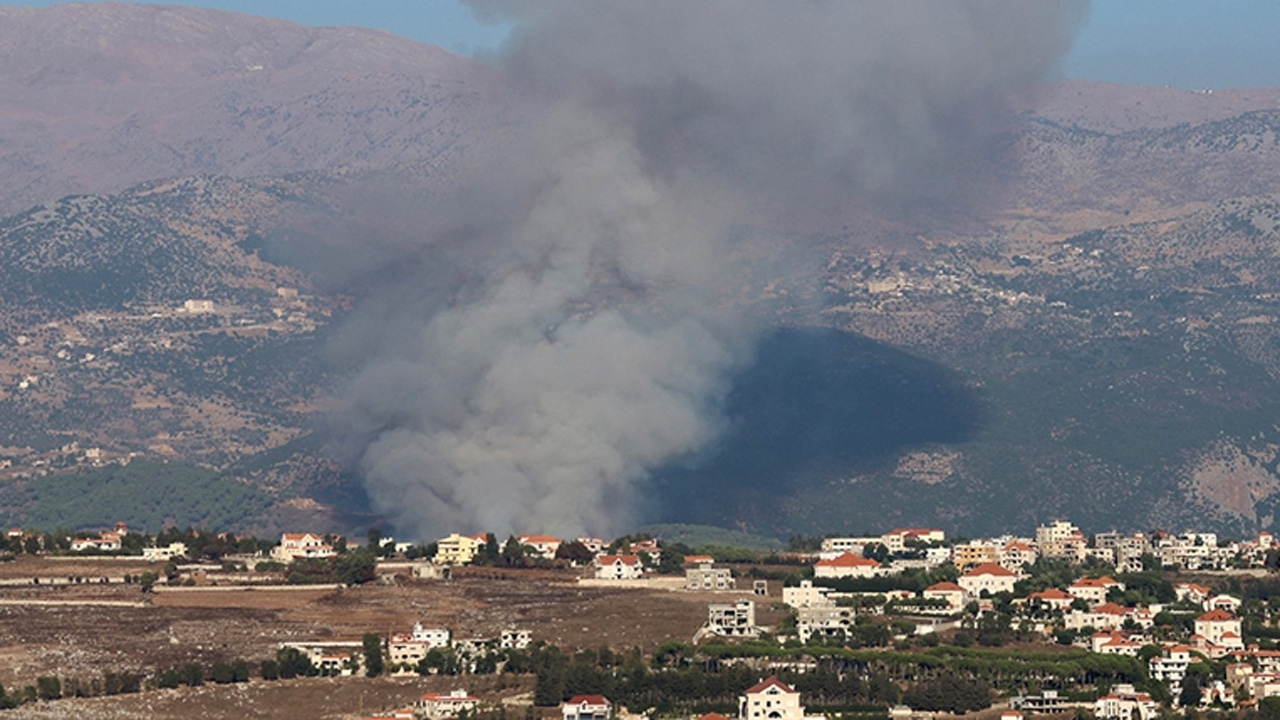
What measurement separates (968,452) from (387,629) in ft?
253

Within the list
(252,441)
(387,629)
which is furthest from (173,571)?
(252,441)

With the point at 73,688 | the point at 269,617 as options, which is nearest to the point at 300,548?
the point at 269,617

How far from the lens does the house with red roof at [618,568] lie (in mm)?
119000

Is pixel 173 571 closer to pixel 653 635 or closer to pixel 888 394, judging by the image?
pixel 653 635

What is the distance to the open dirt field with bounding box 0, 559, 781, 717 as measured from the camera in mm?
99250

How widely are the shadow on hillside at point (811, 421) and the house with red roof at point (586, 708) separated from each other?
7181cm

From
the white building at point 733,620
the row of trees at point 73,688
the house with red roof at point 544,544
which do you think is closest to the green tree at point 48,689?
the row of trees at point 73,688

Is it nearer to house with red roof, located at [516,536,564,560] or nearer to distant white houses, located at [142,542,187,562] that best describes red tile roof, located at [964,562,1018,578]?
house with red roof, located at [516,536,564,560]

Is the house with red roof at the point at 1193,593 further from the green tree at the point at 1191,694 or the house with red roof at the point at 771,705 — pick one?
the house with red roof at the point at 771,705

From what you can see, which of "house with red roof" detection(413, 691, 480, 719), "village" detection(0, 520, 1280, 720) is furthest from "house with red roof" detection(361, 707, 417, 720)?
"house with red roof" detection(413, 691, 480, 719)

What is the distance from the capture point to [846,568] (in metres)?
117

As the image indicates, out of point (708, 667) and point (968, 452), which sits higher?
point (968, 452)

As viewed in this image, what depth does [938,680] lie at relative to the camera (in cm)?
9275

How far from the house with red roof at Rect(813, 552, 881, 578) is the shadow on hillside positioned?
4372 cm
